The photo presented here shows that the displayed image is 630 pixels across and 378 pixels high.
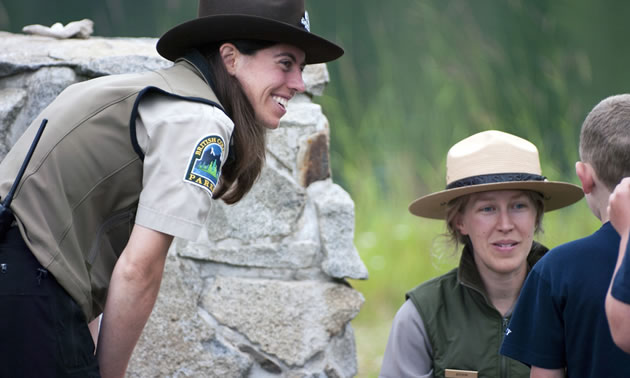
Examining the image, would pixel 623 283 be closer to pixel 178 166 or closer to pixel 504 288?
pixel 178 166

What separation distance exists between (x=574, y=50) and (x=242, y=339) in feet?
8.88

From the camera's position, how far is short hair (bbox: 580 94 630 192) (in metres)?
1.74

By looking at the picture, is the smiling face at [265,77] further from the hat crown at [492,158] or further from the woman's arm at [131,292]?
the hat crown at [492,158]

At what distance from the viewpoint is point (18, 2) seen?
3955 mm

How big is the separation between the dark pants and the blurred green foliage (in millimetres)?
2582

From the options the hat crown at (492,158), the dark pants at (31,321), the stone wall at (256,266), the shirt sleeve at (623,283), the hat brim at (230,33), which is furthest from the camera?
the stone wall at (256,266)

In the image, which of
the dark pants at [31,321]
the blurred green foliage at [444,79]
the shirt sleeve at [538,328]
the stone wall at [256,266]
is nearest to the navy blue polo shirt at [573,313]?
the shirt sleeve at [538,328]

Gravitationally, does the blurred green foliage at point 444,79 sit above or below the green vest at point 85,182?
above

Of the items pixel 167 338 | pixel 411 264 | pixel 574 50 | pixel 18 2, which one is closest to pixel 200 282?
pixel 167 338

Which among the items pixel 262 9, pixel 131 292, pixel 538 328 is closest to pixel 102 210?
pixel 131 292

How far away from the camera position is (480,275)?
2.54 m

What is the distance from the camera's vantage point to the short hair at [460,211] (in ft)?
8.46

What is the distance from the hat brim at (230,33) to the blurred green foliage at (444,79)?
6.90ft

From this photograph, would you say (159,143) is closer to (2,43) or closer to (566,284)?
(566,284)
